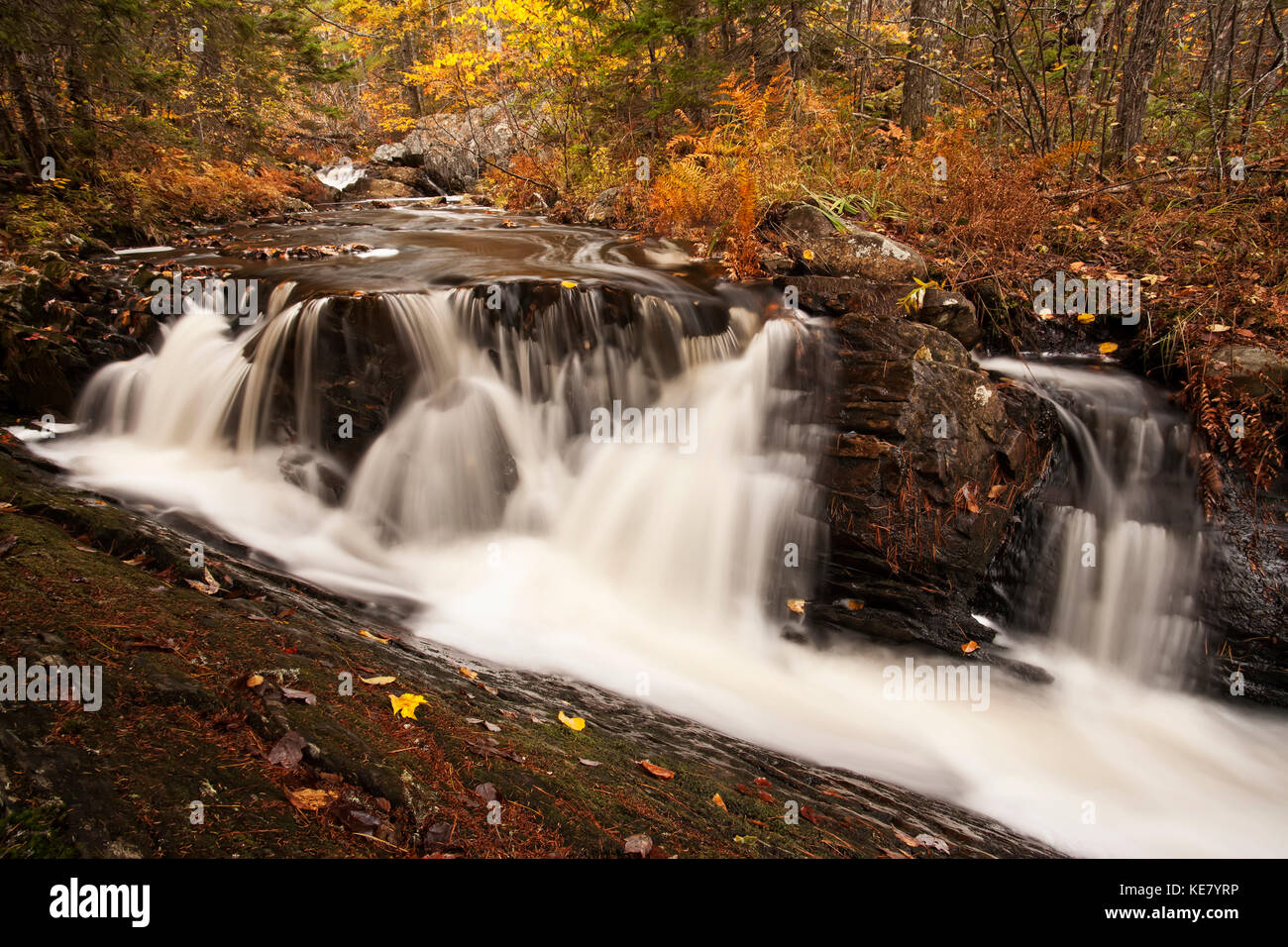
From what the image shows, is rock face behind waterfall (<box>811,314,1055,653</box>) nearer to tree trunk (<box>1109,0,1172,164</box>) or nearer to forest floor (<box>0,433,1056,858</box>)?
forest floor (<box>0,433,1056,858</box>)

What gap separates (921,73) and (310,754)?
467 inches

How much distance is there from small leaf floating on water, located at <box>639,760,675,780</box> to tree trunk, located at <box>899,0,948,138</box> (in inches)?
395

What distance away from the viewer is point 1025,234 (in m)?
7.19

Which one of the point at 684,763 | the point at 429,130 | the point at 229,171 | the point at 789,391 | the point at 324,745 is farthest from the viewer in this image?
the point at 429,130

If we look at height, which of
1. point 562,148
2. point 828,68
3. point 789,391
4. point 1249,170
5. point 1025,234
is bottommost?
point 789,391

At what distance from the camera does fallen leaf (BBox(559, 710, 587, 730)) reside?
122 inches

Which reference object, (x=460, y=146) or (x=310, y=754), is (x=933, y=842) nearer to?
(x=310, y=754)

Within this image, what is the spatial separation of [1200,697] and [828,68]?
14.0 m

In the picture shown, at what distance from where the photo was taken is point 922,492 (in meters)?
4.93

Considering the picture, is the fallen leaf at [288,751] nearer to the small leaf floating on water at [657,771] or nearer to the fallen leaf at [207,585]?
the small leaf floating on water at [657,771]

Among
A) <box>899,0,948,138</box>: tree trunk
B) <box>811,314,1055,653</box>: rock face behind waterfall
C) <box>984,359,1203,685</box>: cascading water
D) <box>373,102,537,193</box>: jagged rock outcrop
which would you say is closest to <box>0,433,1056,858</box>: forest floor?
<box>811,314,1055,653</box>: rock face behind waterfall

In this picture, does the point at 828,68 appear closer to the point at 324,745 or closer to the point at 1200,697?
the point at 1200,697

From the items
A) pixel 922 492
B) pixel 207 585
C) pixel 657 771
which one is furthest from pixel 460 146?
pixel 657 771
